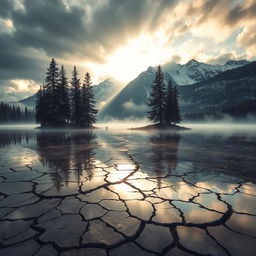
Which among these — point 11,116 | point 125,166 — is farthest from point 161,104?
point 11,116

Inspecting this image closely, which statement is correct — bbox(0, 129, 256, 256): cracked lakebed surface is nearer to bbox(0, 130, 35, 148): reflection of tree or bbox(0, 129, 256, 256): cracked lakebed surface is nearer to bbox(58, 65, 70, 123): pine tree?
bbox(0, 130, 35, 148): reflection of tree

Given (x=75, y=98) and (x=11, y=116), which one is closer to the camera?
(x=75, y=98)

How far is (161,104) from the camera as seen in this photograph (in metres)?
39.3

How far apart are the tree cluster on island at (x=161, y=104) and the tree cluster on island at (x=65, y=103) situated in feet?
44.5

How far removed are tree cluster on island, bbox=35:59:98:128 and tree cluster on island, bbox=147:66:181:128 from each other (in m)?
13.6

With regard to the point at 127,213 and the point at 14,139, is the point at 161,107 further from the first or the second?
the point at 127,213

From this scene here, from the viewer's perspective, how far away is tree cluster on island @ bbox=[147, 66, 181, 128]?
129ft

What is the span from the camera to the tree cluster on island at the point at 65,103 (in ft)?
130

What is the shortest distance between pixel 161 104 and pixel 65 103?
858 inches

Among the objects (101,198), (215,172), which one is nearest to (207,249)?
(101,198)

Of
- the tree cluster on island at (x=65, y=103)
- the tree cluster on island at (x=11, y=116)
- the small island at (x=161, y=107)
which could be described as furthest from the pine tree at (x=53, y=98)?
the tree cluster on island at (x=11, y=116)

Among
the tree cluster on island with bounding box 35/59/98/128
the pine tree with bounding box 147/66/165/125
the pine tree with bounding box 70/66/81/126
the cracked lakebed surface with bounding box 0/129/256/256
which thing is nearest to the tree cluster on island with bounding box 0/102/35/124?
the tree cluster on island with bounding box 35/59/98/128

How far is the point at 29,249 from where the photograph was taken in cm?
216

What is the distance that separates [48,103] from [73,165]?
39003 millimetres
